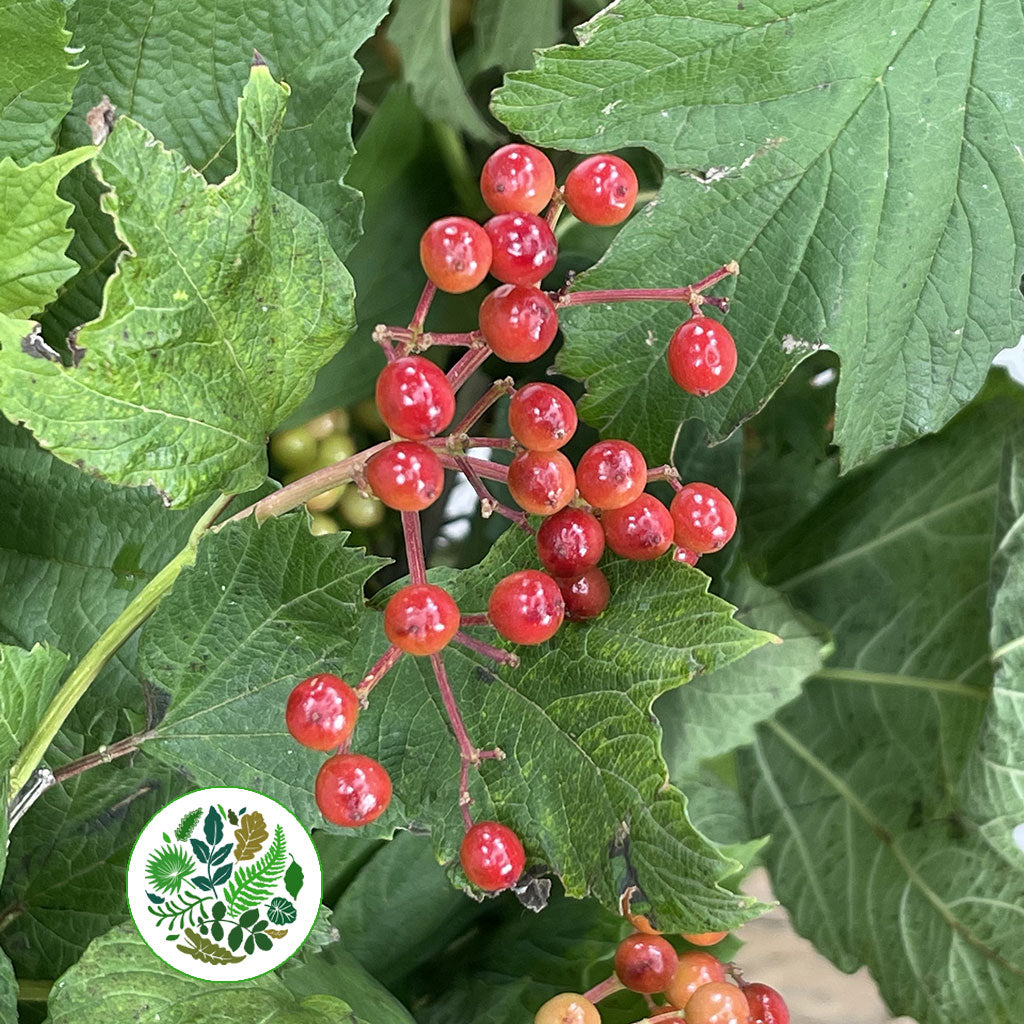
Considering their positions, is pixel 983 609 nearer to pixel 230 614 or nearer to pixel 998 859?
pixel 998 859

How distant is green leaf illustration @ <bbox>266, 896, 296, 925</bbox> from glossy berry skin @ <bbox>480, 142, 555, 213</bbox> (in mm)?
233

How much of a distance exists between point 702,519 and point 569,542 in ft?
0.14

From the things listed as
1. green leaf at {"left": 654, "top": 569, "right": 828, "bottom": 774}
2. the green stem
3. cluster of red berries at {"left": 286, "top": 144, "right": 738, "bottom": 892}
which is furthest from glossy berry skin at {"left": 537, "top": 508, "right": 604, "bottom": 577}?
green leaf at {"left": 654, "top": 569, "right": 828, "bottom": 774}

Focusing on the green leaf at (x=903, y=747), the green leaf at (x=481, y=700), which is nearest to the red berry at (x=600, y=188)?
the green leaf at (x=481, y=700)

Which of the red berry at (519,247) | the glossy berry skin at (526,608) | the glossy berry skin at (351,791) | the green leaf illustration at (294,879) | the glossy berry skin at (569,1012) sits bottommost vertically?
the glossy berry skin at (569,1012)

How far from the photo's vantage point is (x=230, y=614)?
1.22 ft

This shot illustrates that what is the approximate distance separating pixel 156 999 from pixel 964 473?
49cm

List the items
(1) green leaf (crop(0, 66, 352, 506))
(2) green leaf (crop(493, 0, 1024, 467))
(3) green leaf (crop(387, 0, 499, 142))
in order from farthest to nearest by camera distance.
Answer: (3) green leaf (crop(387, 0, 499, 142))
(2) green leaf (crop(493, 0, 1024, 467))
(1) green leaf (crop(0, 66, 352, 506))

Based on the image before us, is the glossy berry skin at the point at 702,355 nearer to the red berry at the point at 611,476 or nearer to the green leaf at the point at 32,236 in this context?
the red berry at the point at 611,476

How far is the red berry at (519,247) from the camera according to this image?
335 mm

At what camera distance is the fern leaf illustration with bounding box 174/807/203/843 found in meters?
0.37

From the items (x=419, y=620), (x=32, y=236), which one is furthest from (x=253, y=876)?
(x=32, y=236)

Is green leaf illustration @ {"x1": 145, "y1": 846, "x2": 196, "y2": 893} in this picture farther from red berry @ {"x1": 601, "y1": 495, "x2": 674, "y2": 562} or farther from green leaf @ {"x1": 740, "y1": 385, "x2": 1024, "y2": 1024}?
green leaf @ {"x1": 740, "y1": 385, "x2": 1024, "y2": 1024}

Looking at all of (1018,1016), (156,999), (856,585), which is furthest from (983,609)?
(156,999)
